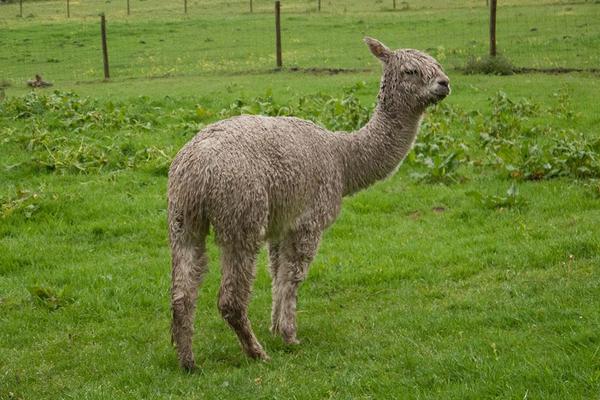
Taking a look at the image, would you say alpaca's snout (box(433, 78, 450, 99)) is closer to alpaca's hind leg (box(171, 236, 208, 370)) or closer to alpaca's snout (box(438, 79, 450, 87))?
alpaca's snout (box(438, 79, 450, 87))

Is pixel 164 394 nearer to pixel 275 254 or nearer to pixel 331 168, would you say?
pixel 275 254

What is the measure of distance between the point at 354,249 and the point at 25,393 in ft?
14.6

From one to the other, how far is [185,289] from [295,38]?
2716 cm

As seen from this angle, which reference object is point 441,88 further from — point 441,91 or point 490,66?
point 490,66

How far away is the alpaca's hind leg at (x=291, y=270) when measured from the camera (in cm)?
715

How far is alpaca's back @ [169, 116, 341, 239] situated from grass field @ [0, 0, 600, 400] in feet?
4.01

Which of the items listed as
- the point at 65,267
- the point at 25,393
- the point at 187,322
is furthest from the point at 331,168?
the point at 65,267

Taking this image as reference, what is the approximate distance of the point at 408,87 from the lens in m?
7.62

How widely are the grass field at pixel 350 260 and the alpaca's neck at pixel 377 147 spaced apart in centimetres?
130

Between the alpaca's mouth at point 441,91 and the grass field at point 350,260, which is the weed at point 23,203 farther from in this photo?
the alpaca's mouth at point 441,91

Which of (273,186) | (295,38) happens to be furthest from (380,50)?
(295,38)

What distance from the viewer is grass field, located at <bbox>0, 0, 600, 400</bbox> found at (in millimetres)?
6230

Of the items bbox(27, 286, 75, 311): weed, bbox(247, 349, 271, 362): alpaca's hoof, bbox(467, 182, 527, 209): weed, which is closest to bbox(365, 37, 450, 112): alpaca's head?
bbox(247, 349, 271, 362): alpaca's hoof

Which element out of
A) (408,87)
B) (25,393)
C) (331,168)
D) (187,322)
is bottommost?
(25,393)
